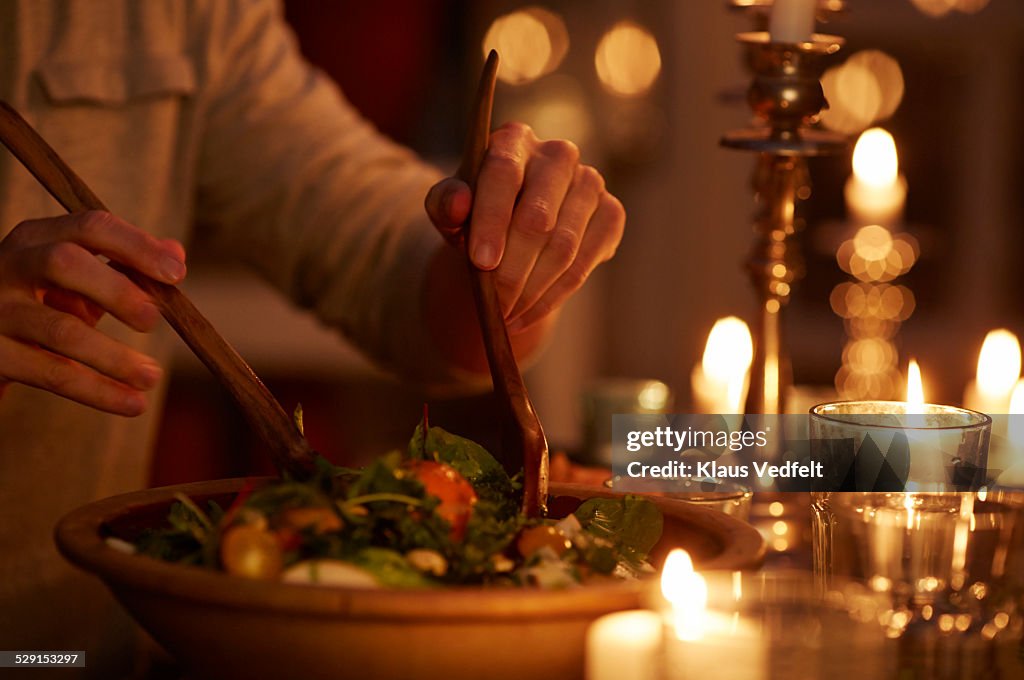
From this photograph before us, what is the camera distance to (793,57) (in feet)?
2.89

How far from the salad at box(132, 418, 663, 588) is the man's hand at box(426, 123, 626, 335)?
19 centimetres

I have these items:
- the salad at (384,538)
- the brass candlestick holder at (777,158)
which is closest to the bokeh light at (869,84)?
the brass candlestick holder at (777,158)

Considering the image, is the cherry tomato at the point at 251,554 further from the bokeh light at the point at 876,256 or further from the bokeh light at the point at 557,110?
the bokeh light at the point at 557,110

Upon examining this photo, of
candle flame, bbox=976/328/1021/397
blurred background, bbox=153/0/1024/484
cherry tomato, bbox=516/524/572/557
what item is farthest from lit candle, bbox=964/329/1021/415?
blurred background, bbox=153/0/1024/484

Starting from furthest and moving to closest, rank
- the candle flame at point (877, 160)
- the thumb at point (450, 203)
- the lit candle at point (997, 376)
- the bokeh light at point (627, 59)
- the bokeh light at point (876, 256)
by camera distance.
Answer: the bokeh light at point (627, 59)
the bokeh light at point (876, 256)
the candle flame at point (877, 160)
the lit candle at point (997, 376)
the thumb at point (450, 203)

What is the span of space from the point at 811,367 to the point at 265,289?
4.63ft

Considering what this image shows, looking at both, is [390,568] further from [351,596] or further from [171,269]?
[171,269]

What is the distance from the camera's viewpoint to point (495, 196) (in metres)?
0.77

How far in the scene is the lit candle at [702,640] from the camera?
1.29 ft

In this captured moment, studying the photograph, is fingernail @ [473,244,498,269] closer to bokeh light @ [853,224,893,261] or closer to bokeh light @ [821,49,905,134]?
bokeh light @ [853,224,893,261]

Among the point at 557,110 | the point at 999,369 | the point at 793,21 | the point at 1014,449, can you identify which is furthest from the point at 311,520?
the point at 557,110

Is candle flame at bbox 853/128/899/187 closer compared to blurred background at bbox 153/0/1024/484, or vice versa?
candle flame at bbox 853/128/899/187

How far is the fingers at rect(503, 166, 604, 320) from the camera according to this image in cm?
84

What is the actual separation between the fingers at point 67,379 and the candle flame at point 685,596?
0.44 m
